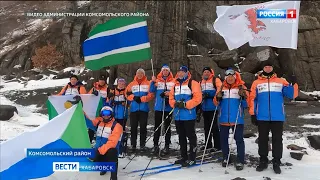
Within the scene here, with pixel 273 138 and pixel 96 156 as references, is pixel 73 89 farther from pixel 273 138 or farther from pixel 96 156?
pixel 273 138

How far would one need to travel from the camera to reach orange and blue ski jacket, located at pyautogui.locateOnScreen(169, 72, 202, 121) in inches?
266

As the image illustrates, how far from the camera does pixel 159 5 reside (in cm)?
2069

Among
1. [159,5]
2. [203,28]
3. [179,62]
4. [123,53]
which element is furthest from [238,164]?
[203,28]

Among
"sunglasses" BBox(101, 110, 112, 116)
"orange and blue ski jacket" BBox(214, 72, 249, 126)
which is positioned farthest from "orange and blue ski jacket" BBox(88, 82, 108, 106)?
"orange and blue ski jacket" BBox(214, 72, 249, 126)

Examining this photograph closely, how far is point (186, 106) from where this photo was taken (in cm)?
674

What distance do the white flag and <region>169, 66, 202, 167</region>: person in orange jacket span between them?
Result: 1175 millimetres

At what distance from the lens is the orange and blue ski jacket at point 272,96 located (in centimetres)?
636

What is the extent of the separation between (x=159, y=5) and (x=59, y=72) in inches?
368

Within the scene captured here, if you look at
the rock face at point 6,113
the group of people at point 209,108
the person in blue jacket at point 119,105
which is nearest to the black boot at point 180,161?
the group of people at point 209,108

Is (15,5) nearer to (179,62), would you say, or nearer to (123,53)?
(179,62)

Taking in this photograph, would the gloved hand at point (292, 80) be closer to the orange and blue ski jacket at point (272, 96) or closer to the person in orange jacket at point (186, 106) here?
the orange and blue ski jacket at point (272, 96)

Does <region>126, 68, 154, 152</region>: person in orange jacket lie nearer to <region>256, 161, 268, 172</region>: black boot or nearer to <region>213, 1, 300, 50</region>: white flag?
<region>213, 1, 300, 50</region>: white flag

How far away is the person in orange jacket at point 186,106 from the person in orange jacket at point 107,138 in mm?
1383

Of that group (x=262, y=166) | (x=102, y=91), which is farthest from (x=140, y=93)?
(x=262, y=166)
